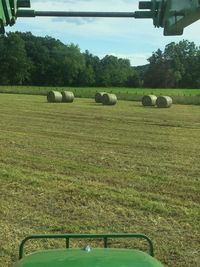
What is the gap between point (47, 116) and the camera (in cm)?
2661

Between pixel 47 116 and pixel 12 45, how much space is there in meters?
80.4

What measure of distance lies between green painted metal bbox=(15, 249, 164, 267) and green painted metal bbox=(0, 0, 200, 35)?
2.75ft

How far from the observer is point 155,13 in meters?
2.16

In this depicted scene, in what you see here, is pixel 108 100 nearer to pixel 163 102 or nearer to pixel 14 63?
pixel 163 102

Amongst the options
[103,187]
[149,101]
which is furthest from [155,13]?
[149,101]

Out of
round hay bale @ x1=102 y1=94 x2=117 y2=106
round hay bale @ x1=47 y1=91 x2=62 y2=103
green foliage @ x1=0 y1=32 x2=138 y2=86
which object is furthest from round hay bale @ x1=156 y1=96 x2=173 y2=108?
green foliage @ x1=0 y1=32 x2=138 y2=86

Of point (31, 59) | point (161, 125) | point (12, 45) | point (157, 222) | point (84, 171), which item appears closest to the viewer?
point (157, 222)

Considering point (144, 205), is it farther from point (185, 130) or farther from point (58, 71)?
point (58, 71)

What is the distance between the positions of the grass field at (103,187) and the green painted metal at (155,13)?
11.6 ft

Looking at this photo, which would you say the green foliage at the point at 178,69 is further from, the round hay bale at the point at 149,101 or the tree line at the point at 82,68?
the round hay bale at the point at 149,101

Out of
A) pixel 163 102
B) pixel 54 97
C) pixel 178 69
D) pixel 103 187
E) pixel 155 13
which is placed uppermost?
pixel 178 69

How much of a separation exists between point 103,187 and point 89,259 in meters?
7.29

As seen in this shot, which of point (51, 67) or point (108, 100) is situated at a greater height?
point (51, 67)

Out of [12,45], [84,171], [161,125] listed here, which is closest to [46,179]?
[84,171]
